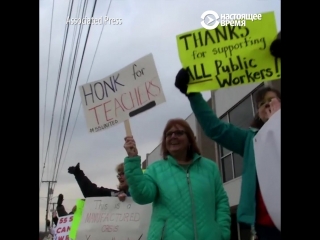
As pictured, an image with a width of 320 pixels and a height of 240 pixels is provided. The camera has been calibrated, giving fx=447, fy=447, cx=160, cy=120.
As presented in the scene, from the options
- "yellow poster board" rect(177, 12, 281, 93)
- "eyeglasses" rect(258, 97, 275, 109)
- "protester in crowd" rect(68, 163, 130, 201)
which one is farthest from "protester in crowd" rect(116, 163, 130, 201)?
"eyeglasses" rect(258, 97, 275, 109)

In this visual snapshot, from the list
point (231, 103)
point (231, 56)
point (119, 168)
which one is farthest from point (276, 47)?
point (231, 103)

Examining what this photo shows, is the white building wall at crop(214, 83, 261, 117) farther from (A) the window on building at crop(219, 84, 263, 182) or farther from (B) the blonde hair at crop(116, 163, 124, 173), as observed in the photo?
(B) the blonde hair at crop(116, 163, 124, 173)

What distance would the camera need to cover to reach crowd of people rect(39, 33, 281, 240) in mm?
2107

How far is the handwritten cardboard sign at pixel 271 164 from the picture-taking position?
2002 mm

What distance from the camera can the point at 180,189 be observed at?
2.23m

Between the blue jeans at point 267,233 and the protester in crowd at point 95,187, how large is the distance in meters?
1.18

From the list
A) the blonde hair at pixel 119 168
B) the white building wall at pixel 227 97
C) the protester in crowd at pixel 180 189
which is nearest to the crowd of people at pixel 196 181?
the protester in crowd at pixel 180 189

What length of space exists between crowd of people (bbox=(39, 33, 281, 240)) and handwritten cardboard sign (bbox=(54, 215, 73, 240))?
1644mm

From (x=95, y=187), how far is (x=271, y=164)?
1492 mm
